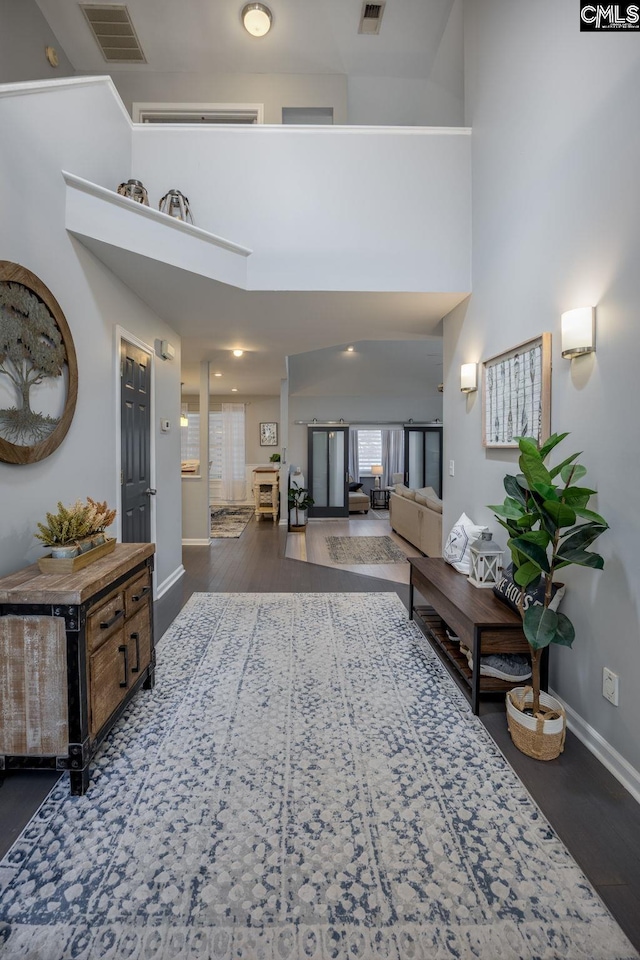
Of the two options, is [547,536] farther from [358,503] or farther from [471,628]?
[358,503]

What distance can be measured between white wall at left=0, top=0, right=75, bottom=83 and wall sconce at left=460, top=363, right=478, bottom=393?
351 cm

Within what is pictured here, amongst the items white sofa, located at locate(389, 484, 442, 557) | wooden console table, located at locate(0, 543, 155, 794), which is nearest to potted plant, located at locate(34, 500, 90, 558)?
wooden console table, located at locate(0, 543, 155, 794)

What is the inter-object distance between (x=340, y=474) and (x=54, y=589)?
8.09 metres

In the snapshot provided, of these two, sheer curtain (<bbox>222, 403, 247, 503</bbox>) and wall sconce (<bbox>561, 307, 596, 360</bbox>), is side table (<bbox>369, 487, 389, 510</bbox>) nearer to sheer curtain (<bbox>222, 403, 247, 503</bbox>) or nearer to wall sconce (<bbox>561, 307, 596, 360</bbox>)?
sheer curtain (<bbox>222, 403, 247, 503</bbox>)

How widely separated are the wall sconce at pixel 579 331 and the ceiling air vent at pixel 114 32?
15.5 feet

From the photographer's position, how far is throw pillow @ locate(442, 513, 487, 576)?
2.96 metres

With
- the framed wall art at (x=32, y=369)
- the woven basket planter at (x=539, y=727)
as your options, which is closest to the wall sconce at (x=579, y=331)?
the woven basket planter at (x=539, y=727)

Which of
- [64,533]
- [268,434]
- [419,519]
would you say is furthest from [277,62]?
[268,434]

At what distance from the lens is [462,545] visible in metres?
3.00

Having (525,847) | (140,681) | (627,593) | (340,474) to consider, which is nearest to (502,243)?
(627,593)

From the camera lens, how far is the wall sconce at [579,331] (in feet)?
6.23

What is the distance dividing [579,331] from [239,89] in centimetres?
478

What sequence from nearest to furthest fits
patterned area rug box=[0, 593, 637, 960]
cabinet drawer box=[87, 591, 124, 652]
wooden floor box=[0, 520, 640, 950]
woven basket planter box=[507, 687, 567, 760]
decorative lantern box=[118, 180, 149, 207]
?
patterned area rug box=[0, 593, 637, 960], wooden floor box=[0, 520, 640, 950], cabinet drawer box=[87, 591, 124, 652], woven basket planter box=[507, 687, 567, 760], decorative lantern box=[118, 180, 149, 207]

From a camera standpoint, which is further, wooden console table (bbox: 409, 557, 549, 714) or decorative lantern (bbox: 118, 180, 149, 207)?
decorative lantern (bbox: 118, 180, 149, 207)
